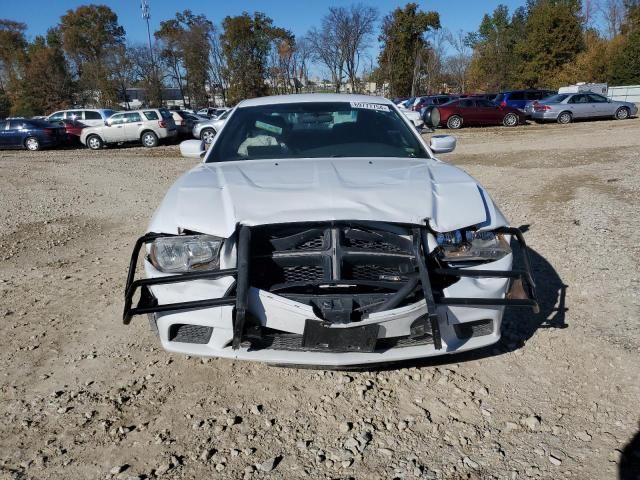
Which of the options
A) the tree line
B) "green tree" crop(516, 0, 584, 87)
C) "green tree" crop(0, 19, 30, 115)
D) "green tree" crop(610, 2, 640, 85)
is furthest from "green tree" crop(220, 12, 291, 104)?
"green tree" crop(610, 2, 640, 85)

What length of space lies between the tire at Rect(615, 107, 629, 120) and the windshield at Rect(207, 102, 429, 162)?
936 inches

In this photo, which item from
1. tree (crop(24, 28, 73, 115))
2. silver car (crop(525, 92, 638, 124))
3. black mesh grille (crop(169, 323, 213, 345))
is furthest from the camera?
tree (crop(24, 28, 73, 115))

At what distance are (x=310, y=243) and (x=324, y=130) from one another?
1676 mm

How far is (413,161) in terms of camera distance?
3439 millimetres

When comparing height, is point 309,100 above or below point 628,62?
below

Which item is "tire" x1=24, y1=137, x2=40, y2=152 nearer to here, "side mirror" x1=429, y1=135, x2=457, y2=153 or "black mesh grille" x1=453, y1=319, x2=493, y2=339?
"side mirror" x1=429, y1=135, x2=457, y2=153

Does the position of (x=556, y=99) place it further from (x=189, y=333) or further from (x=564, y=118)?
(x=189, y=333)

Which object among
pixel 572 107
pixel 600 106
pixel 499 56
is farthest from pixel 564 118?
pixel 499 56

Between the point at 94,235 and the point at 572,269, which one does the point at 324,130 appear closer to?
the point at 572,269

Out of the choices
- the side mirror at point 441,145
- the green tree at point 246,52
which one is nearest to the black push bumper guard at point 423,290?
the side mirror at point 441,145

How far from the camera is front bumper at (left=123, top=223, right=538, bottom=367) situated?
2.22 meters

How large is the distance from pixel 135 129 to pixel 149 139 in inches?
25.2

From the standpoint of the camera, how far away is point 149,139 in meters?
19.0

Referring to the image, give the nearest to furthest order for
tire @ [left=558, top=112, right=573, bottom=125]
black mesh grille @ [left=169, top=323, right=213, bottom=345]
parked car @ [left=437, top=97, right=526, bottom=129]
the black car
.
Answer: black mesh grille @ [left=169, top=323, right=213, bottom=345] → the black car → parked car @ [left=437, top=97, right=526, bottom=129] → tire @ [left=558, top=112, right=573, bottom=125]
